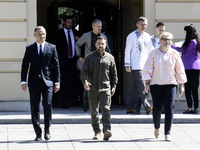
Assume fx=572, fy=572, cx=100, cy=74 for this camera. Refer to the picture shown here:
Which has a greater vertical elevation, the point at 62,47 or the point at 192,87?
the point at 62,47

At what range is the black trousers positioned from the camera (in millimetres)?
11266

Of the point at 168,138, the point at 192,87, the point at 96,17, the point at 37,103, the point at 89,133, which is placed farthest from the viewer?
the point at 96,17

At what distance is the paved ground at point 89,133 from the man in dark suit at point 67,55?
404 mm

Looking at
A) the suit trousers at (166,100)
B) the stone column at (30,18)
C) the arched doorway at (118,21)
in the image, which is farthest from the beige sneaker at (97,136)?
the arched doorway at (118,21)

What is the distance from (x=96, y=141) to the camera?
8.61 m

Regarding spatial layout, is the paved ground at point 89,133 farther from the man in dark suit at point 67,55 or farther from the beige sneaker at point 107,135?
the man in dark suit at point 67,55

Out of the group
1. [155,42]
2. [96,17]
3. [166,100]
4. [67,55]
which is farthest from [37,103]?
[96,17]

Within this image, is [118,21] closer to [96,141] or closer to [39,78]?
[39,78]

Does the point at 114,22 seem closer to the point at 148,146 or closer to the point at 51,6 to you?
the point at 51,6

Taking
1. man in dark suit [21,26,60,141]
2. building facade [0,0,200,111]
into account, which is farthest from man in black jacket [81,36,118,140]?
building facade [0,0,200,111]

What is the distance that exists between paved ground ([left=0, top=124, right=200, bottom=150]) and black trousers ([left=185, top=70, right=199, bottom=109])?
1.08 meters

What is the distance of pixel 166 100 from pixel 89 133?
153 cm

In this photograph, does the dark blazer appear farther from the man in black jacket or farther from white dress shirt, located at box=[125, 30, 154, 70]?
the man in black jacket

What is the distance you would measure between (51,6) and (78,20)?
291cm
